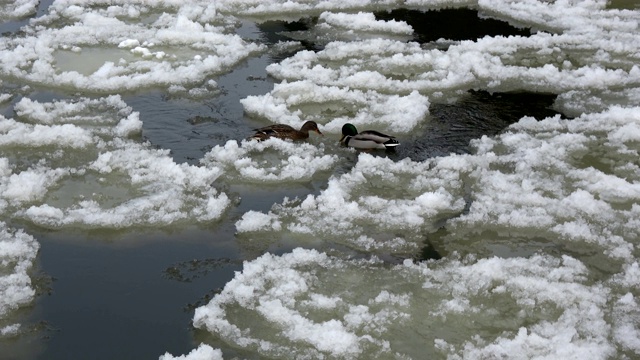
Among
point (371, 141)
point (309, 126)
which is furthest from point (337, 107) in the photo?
point (371, 141)

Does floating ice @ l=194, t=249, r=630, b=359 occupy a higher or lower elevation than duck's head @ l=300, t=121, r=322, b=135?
lower

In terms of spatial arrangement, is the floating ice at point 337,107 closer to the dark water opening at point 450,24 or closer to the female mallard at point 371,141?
the female mallard at point 371,141

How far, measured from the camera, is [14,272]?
5.49 meters

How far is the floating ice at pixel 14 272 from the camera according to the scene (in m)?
5.05

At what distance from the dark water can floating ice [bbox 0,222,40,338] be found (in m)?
0.09

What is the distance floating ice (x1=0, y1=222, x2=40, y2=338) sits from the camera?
5055mm

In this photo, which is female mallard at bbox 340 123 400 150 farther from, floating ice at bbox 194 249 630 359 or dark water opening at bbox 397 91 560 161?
floating ice at bbox 194 249 630 359

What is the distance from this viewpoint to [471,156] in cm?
727

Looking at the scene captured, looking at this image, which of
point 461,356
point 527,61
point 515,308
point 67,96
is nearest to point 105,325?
point 461,356

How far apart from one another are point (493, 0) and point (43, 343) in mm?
10098

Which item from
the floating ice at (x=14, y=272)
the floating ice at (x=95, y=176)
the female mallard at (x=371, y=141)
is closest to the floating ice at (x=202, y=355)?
the floating ice at (x=14, y=272)

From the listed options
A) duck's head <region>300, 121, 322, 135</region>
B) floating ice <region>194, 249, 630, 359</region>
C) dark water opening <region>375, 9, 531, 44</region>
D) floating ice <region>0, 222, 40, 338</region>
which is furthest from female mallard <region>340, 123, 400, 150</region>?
dark water opening <region>375, 9, 531, 44</region>

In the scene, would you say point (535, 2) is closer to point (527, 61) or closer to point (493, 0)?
point (493, 0)

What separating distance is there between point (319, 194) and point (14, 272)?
2.58 meters
